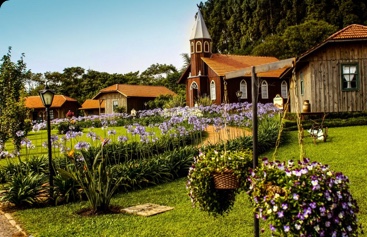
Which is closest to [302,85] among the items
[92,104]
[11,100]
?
[11,100]

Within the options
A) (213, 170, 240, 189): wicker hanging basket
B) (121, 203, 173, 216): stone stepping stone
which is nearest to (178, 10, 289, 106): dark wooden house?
(121, 203, 173, 216): stone stepping stone

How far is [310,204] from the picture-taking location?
11.5 ft

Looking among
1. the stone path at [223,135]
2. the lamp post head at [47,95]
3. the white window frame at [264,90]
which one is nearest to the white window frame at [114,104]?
the white window frame at [264,90]

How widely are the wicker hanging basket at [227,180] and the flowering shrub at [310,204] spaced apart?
992mm

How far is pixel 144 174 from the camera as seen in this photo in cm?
1019

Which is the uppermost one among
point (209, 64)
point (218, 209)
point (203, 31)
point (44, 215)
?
point (203, 31)

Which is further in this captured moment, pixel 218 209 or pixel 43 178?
pixel 43 178

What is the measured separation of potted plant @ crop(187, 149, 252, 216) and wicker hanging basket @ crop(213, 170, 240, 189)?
0.03 metres

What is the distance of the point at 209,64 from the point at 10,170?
86.0 feet

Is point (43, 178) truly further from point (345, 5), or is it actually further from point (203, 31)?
point (345, 5)

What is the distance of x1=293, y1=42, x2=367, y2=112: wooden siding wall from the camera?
764 inches

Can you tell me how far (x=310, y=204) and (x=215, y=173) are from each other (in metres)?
1.53

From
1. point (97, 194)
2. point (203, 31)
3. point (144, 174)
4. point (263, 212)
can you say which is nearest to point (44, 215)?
point (97, 194)

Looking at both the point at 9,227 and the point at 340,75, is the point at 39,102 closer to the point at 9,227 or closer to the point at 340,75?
the point at 340,75
